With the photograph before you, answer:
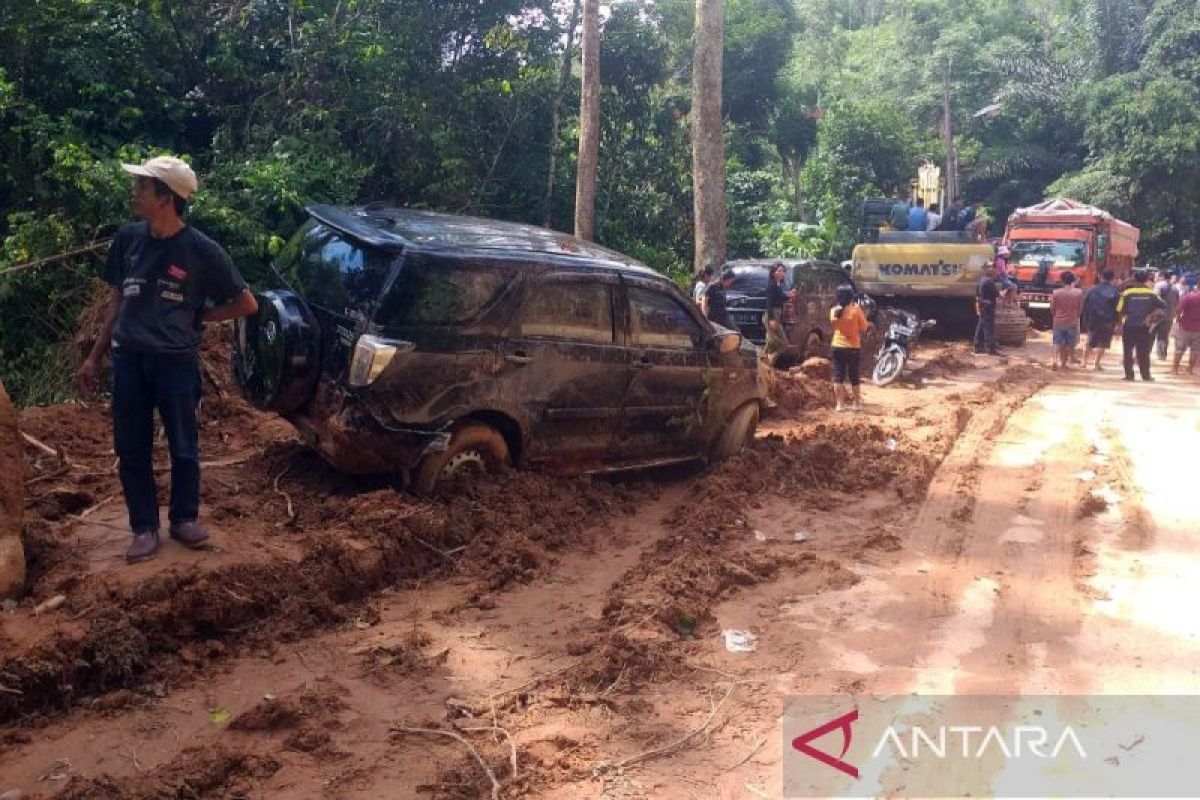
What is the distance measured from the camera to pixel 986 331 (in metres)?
17.2

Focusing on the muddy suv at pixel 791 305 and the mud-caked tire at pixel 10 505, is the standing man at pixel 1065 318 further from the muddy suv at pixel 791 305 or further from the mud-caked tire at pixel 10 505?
the mud-caked tire at pixel 10 505

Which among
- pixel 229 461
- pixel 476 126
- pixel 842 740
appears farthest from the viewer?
pixel 476 126

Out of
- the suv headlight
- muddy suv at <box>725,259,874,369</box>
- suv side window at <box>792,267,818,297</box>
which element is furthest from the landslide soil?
suv side window at <box>792,267,818,297</box>

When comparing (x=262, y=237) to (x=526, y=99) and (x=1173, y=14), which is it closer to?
(x=526, y=99)

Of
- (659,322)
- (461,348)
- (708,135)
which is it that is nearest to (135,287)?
(461,348)

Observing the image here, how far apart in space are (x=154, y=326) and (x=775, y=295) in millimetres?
9936

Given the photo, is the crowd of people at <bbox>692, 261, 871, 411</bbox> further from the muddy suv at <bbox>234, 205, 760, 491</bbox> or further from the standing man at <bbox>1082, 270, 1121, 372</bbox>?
the standing man at <bbox>1082, 270, 1121, 372</bbox>

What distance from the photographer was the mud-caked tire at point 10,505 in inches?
176

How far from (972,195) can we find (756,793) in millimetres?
39200

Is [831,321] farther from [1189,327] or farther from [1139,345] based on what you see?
[1189,327]

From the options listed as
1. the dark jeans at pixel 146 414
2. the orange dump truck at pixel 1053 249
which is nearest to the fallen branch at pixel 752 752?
the dark jeans at pixel 146 414

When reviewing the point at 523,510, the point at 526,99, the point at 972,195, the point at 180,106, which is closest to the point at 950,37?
the point at 972,195

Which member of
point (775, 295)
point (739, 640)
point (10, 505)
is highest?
point (775, 295)

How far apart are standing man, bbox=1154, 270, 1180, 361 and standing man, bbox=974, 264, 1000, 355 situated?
2632 mm
